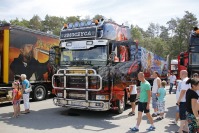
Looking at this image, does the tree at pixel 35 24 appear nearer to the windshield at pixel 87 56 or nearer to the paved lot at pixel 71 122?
the paved lot at pixel 71 122

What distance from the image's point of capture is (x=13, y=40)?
42.3ft

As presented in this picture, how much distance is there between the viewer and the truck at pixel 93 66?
9523mm

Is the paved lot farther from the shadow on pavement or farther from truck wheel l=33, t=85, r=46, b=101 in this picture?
truck wheel l=33, t=85, r=46, b=101

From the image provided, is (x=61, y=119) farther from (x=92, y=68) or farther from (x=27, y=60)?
(x=27, y=60)

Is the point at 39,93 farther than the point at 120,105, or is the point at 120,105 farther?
the point at 39,93

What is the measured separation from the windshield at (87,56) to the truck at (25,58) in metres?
3.58

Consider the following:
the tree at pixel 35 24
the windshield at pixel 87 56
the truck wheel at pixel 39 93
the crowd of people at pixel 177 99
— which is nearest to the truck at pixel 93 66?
the windshield at pixel 87 56

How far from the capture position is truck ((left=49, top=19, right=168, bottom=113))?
9523 millimetres

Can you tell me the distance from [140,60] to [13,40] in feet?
20.5

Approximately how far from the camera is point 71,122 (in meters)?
9.05

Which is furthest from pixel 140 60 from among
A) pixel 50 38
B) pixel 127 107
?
pixel 50 38

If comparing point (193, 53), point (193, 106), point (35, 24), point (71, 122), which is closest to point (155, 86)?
point (193, 53)

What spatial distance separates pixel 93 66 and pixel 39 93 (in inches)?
244

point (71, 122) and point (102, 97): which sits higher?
point (102, 97)
